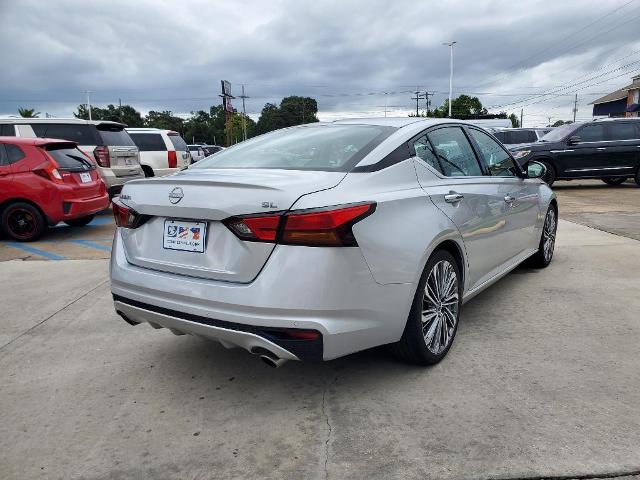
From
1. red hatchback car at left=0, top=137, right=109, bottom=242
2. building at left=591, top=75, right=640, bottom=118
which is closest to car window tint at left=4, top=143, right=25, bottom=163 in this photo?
red hatchback car at left=0, top=137, right=109, bottom=242

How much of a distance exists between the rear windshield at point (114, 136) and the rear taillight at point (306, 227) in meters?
9.03

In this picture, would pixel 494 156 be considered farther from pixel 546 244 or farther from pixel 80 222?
pixel 80 222

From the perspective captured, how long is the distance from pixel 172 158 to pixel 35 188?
18.4 ft

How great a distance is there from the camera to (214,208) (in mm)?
2543

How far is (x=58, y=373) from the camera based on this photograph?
10.6ft

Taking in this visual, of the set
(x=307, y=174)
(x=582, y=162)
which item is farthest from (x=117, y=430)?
(x=582, y=162)

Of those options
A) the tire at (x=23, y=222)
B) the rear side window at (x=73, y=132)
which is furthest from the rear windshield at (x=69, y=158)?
the rear side window at (x=73, y=132)

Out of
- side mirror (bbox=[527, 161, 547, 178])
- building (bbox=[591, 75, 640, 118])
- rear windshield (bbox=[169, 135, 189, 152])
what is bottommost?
side mirror (bbox=[527, 161, 547, 178])

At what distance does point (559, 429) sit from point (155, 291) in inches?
83.0

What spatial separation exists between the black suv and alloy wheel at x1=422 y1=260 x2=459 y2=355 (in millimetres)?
11051

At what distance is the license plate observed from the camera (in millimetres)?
2635

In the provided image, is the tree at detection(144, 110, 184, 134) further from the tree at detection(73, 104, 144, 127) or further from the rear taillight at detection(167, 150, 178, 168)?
the rear taillight at detection(167, 150, 178, 168)

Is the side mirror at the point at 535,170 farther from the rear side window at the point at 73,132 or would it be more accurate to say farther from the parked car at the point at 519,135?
the parked car at the point at 519,135

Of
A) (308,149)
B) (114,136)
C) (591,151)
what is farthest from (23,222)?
(591,151)
